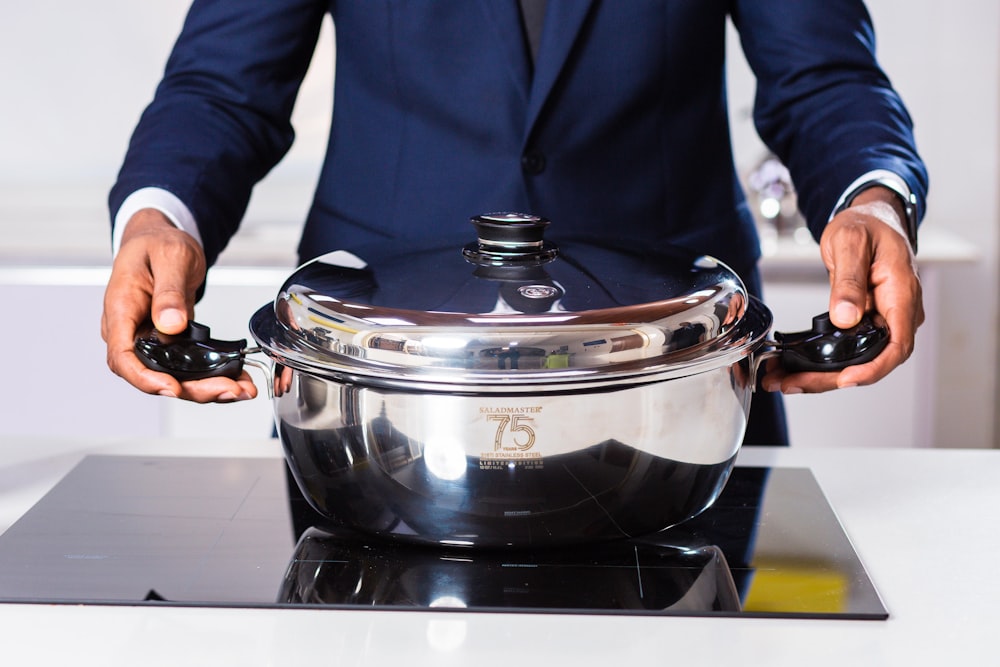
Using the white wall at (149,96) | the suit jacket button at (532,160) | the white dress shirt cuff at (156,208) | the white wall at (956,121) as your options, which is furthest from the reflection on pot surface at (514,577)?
the white wall at (956,121)

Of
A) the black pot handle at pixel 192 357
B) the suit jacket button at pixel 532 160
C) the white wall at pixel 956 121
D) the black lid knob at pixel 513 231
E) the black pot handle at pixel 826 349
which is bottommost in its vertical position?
the white wall at pixel 956 121

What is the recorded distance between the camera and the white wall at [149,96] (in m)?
2.34

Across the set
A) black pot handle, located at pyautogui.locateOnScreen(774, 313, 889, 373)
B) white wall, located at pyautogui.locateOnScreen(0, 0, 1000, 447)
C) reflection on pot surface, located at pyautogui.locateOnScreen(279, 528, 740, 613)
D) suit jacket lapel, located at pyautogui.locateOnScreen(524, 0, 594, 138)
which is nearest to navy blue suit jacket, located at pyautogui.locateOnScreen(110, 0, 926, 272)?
suit jacket lapel, located at pyautogui.locateOnScreen(524, 0, 594, 138)

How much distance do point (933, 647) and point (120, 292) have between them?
54cm

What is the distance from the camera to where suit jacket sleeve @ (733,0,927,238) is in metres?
0.95

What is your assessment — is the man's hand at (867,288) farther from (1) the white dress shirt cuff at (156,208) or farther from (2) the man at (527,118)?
(1) the white dress shirt cuff at (156,208)

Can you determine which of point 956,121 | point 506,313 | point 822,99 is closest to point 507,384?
point 506,313

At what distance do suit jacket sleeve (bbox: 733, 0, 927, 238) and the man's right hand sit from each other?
0.54 m

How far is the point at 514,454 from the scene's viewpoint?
0.58 meters

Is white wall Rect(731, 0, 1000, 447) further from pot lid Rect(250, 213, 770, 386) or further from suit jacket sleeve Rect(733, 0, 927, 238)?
pot lid Rect(250, 213, 770, 386)

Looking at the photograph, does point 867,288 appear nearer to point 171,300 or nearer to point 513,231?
point 513,231

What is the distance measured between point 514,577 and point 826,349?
24cm

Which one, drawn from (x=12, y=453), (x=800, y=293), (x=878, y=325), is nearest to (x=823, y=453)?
(x=878, y=325)

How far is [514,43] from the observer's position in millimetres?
988
